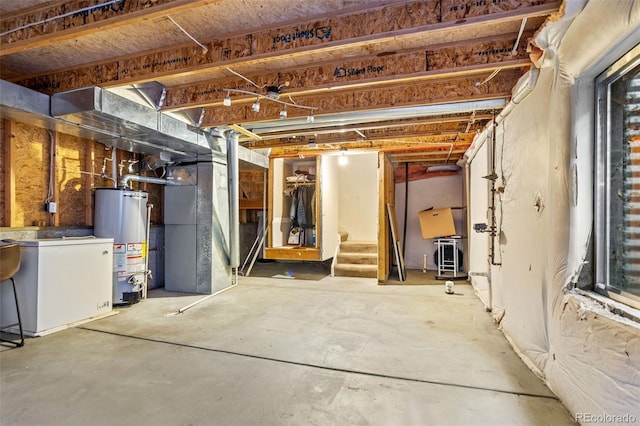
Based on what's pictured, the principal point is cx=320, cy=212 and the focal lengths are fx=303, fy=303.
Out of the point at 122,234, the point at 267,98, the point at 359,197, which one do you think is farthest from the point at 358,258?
the point at 122,234

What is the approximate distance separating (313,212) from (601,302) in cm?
467

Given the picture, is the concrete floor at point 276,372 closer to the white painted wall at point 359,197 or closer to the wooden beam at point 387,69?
the wooden beam at point 387,69

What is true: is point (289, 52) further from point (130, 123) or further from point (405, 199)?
point (405, 199)

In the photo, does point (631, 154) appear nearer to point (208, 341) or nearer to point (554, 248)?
point (554, 248)

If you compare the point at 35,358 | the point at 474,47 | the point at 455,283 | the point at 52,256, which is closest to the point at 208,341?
the point at 35,358

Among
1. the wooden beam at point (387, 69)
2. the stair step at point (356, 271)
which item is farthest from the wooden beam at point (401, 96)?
the stair step at point (356, 271)

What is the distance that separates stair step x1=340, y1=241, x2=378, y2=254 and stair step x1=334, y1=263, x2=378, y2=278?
48 cm

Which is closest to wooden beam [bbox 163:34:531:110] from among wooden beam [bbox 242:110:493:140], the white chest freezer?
wooden beam [bbox 242:110:493:140]

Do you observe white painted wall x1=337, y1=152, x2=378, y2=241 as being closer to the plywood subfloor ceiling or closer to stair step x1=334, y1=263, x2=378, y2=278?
stair step x1=334, y1=263, x2=378, y2=278

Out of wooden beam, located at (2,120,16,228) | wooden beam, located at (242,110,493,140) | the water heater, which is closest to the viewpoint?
wooden beam, located at (2,120,16,228)

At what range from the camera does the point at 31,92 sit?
2.77 meters

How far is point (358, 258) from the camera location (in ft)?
19.6

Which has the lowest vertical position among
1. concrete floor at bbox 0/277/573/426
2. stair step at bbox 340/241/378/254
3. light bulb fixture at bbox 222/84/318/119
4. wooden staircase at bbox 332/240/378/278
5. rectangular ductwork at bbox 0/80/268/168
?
concrete floor at bbox 0/277/573/426

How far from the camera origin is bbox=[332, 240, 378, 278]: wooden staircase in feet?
18.7
